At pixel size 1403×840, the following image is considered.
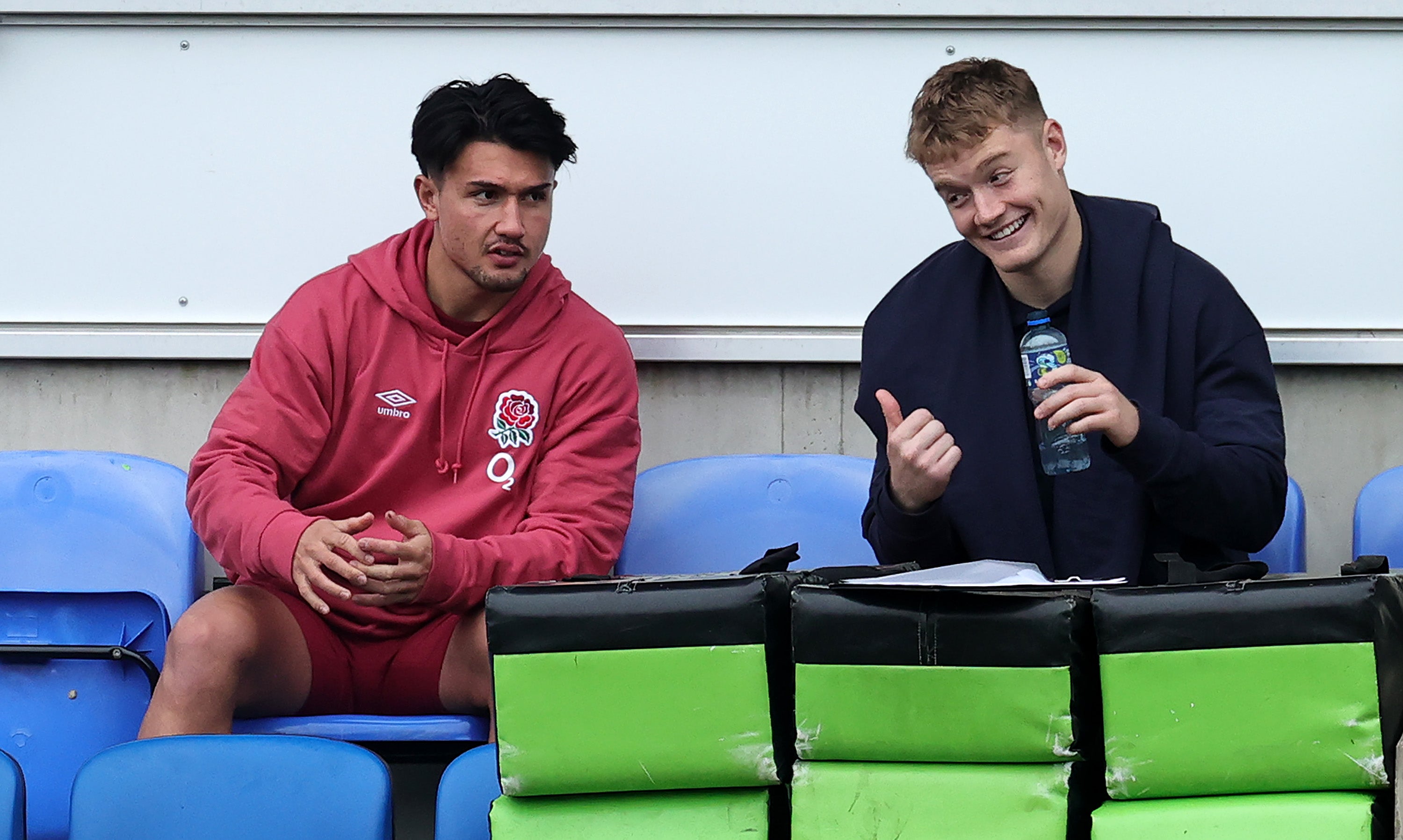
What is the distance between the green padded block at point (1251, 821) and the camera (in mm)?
1274

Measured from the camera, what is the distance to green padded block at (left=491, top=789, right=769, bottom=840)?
1.38 metres

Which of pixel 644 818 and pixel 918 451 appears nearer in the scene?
pixel 644 818

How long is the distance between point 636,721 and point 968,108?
3.20 feet

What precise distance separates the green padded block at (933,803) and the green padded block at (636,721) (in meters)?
0.06

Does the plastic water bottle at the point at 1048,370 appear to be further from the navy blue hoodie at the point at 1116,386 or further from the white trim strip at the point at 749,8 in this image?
the white trim strip at the point at 749,8

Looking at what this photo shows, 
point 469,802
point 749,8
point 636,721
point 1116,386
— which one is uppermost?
point 749,8

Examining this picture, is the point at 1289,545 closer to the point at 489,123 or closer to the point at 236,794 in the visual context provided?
the point at 489,123

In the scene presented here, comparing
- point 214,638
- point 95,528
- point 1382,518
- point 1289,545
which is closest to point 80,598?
point 95,528

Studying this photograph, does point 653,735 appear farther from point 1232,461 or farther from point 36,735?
point 36,735

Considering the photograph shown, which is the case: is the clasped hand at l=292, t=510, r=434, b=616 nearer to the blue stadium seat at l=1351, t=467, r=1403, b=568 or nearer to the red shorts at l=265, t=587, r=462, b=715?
the red shorts at l=265, t=587, r=462, b=715

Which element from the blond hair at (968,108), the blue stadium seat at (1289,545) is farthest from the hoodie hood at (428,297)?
the blue stadium seat at (1289,545)

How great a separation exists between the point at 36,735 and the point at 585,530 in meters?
0.87

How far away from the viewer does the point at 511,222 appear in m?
2.25

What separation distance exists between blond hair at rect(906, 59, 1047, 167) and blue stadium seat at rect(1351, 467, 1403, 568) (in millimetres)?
847
